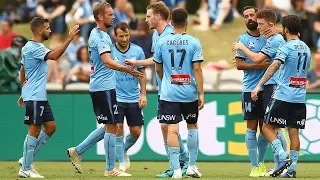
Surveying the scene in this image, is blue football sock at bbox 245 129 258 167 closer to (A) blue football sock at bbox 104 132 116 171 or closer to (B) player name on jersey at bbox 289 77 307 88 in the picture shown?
(B) player name on jersey at bbox 289 77 307 88

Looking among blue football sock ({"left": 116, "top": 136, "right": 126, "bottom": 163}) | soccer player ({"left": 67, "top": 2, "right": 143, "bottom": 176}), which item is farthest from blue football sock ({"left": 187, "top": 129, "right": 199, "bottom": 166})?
blue football sock ({"left": 116, "top": 136, "right": 126, "bottom": 163})

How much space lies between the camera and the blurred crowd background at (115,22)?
2112 centimetres

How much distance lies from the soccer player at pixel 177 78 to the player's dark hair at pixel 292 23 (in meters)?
1.25

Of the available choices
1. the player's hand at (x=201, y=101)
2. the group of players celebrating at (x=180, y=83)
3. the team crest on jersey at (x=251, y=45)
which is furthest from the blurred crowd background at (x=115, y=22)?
the player's hand at (x=201, y=101)

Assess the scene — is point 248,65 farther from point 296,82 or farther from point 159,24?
point 159,24

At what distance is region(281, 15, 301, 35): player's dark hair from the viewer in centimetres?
1359

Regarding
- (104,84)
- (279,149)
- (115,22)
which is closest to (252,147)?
(279,149)

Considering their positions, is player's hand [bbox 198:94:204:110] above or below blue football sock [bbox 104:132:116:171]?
above

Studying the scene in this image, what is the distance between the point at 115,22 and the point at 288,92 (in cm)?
993

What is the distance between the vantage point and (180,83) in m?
13.6

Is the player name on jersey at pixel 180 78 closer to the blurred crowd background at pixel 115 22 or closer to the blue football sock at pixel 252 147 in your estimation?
the blue football sock at pixel 252 147

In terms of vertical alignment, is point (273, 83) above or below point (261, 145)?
above

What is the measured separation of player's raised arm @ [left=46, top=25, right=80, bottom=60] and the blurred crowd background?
19.2 ft

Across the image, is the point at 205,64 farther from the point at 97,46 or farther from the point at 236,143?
the point at 97,46
